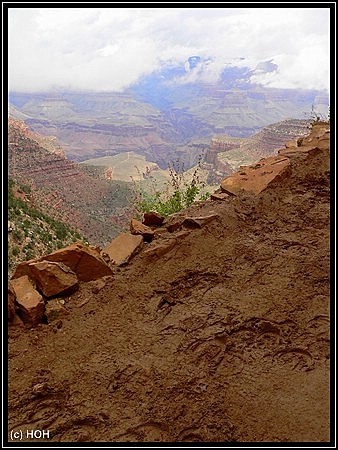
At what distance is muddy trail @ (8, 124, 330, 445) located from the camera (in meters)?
3.29

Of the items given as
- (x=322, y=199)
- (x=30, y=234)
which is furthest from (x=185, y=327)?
(x=30, y=234)

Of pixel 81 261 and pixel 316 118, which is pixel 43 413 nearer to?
pixel 81 261

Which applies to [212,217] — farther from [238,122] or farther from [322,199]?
[238,122]

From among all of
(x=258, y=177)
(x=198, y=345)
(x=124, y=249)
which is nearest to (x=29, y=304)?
(x=124, y=249)

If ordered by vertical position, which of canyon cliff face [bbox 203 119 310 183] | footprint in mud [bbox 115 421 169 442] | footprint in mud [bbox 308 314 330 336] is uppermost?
canyon cliff face [bbox 203 119 310 183]

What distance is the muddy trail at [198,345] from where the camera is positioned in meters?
3.29

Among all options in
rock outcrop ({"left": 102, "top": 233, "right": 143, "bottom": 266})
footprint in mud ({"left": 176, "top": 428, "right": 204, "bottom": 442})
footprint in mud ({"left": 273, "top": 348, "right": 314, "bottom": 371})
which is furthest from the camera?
rock outcrop ({"left": 102, "top": 233, "right": 143, "bottom": 266})

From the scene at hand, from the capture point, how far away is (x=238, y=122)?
16912cm

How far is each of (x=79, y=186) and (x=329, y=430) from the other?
4502 cm

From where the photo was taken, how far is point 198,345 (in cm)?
395

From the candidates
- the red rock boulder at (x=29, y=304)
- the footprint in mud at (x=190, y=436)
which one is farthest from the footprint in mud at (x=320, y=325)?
the red rock boulder at (x=29, y=304)

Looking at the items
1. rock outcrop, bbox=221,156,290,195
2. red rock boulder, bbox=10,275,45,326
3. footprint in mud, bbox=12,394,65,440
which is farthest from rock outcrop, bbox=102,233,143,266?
footprint in mud, bbox=12,394,65,440

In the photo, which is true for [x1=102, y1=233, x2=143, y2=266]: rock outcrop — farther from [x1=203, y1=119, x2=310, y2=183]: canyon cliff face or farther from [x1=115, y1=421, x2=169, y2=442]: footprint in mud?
[x1=203, y1=119, x2=310, y2=183]: canyon cliff face
